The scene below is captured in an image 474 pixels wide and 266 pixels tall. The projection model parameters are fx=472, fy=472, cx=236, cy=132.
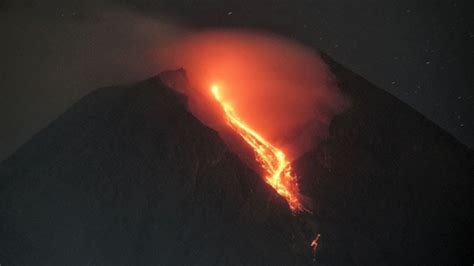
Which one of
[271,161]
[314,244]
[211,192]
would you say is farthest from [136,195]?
[314,244]

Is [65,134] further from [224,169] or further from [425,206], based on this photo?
[425,206]

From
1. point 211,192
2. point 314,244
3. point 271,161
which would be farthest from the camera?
point 271,161

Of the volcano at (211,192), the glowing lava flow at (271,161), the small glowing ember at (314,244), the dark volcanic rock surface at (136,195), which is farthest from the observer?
the glowing lava flow at (271,161)

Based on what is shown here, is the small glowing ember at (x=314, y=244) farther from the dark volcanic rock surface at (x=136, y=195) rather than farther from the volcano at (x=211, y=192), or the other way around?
the dark volcanic rock surface at (x=136, y=195)

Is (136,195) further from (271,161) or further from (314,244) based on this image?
(314,244)

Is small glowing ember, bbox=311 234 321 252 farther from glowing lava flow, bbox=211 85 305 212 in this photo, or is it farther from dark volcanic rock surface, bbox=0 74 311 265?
glowing lava flow, bbox=211 85 305 212

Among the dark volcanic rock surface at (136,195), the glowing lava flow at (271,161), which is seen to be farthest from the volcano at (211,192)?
the glowing lava flow at (271,161)

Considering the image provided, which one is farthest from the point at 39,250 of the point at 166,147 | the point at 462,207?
the point at 462,207
